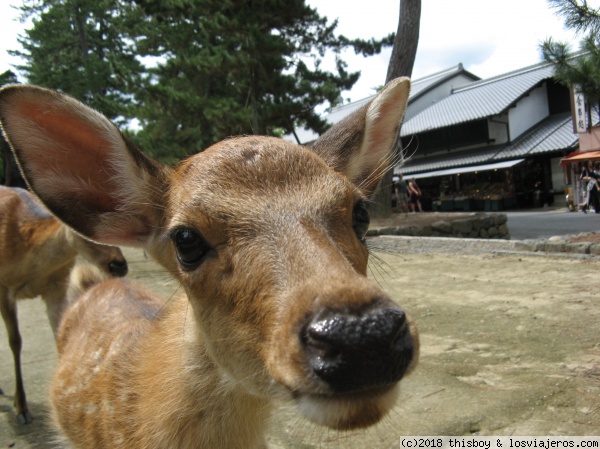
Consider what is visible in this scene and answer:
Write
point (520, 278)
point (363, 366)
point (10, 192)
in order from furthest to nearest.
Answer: point (520, 278) < point (10, 192) < point (363, 366)

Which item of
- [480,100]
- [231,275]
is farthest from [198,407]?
[480,100]

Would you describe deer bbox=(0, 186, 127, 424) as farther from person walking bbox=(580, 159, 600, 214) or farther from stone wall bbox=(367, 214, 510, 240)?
person walking bbox=(580, 159, 600, 214)

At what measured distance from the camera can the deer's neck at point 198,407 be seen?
7.08 ft

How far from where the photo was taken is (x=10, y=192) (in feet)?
20.4

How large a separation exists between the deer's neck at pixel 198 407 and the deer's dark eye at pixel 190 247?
42 centimetres

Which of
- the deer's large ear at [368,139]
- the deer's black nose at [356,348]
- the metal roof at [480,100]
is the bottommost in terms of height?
the deer's black nose at [356,348]

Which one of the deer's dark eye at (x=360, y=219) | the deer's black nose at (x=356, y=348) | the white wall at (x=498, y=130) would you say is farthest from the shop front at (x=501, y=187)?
the deer's black nose at (x=356, y=348)

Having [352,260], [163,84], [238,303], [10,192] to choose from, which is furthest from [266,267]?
[163,84]

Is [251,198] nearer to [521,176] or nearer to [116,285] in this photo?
[116,285]

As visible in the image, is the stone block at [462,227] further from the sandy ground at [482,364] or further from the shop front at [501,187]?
the shop front at [501,187]

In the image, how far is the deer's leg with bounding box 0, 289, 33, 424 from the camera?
4.02m

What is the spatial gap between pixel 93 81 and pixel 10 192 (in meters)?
20.6

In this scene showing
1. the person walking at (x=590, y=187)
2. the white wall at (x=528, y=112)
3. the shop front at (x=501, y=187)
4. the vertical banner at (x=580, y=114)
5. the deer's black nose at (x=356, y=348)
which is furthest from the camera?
the white wall at (x=528, y=112)

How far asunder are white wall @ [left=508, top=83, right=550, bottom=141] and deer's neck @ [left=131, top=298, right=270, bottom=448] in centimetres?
3044
